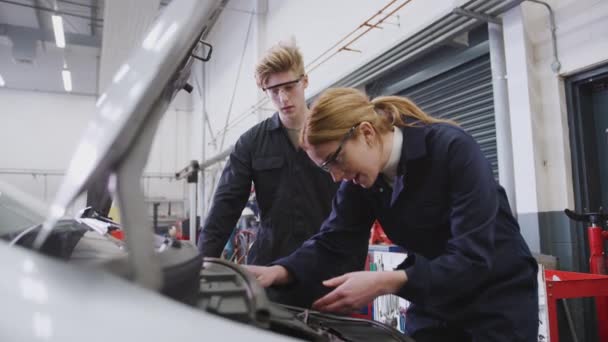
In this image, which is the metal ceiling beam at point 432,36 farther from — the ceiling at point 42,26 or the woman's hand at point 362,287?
the ceiling at point 42,26

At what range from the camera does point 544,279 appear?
6.90 feet

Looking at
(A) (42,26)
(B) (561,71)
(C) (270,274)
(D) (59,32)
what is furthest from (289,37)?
(A) (42,26)

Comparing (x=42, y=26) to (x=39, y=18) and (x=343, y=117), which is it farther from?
(x=343, y=117)

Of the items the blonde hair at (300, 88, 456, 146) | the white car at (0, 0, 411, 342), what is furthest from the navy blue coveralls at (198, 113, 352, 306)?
the white car at (0, 0, 411, 342)

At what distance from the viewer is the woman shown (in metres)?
0.89

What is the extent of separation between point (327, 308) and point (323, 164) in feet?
1.12

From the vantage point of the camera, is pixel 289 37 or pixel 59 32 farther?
pixel 59 32

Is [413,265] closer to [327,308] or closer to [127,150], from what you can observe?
[327,308]

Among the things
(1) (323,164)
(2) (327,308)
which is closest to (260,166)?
(1) (323,164)

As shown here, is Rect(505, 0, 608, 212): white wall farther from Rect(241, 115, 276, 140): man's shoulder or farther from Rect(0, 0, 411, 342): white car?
Rect(0, 0, 411, 342): white car

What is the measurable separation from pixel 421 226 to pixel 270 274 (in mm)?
369

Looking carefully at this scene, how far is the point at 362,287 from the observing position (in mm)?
909

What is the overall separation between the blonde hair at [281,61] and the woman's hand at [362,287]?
951 millimetres

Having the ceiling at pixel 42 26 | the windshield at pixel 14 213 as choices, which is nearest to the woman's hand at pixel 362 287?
the windshield at pixel 14 213
